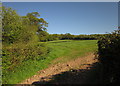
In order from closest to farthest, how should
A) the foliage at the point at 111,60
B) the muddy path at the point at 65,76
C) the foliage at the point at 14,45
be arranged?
the foliage at the point at 111,60, the muddy path at the point at 65,76, the foliage at the point at 14,45

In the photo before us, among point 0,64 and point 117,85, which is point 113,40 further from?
point 0,64

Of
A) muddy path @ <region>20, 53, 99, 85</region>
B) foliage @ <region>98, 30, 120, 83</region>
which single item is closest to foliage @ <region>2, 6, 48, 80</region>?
muddy path @ <region>20, 53, 99, 85</region>

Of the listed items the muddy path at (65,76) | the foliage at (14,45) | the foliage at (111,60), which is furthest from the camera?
the foliage at (14,45)

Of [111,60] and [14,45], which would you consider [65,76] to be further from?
[14,45]

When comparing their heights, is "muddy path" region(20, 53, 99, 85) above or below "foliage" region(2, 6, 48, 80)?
below

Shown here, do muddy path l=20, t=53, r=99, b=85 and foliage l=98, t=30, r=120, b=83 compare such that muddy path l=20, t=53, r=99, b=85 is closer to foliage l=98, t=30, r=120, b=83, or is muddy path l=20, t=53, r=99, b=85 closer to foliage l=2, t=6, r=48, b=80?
foliage l=98, t=30, r=120, b=83

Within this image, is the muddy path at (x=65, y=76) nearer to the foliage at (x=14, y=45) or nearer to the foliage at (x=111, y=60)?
the foliage at (x=111, y=60)

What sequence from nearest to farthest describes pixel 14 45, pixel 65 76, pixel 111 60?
1. pixel 111 60
2. pixel 65 76
3. pixel 14 45

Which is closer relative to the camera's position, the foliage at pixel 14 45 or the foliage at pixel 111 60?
the foliage at pixel 111 60

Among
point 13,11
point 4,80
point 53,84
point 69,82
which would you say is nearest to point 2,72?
point 4,80

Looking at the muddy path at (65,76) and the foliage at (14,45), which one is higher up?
the foliage at (14,45)

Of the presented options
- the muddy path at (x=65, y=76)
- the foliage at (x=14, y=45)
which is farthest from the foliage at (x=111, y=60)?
the foliage at (x=14, y=45)

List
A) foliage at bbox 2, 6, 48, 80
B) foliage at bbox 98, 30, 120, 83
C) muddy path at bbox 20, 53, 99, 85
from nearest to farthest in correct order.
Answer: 1. foliage at bbox 98, 30, 120, 83
2. muddy path at bbox 20, 53, 99, 85
3. foliage at bbox 2, 6, 48, 80

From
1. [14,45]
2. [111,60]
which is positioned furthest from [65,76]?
[14,45]
